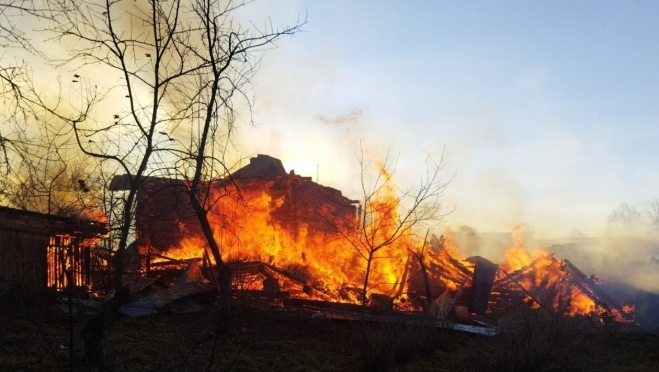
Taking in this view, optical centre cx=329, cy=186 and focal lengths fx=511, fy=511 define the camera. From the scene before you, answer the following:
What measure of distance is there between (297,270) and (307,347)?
36.0 feet

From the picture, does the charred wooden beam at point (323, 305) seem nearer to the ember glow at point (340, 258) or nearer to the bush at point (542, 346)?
the ember glow at point (340, 258)

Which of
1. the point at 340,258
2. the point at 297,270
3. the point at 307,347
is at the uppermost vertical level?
the point at 340,258

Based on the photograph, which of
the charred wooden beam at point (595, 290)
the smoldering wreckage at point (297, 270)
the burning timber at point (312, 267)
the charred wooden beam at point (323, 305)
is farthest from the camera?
the charred wooden beam at point (595, 290)

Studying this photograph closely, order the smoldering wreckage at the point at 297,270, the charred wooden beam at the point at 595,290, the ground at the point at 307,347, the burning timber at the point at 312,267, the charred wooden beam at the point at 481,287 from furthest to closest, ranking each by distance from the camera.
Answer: the charred wooden beam at the point at 595,290, the charred wooden beam at the point at 481,287, the burning timber at the point at 312,267, the smoldering wreckage at the point at 297,270, the ground at the point at 307,347

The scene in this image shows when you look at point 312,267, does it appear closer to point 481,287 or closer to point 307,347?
point 481,287

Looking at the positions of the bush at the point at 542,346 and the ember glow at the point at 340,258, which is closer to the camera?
the bush at the point at 542,346

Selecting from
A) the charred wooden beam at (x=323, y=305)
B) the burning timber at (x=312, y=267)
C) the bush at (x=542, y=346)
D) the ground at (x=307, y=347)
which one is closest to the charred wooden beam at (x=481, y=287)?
the burning timber at (x=312, y=267)

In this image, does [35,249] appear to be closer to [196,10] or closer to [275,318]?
[275,318]

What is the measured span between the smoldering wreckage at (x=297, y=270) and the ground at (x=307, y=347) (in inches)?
24.3

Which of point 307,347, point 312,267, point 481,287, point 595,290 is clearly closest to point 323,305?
point 307,347

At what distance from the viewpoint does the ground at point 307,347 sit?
8.14 meters

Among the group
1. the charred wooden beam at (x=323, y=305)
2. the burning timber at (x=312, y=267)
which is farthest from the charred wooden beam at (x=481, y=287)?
the charred wooden beam at (x=323, y=305)

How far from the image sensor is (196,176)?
9.26 metres

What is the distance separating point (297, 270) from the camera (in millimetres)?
21562
